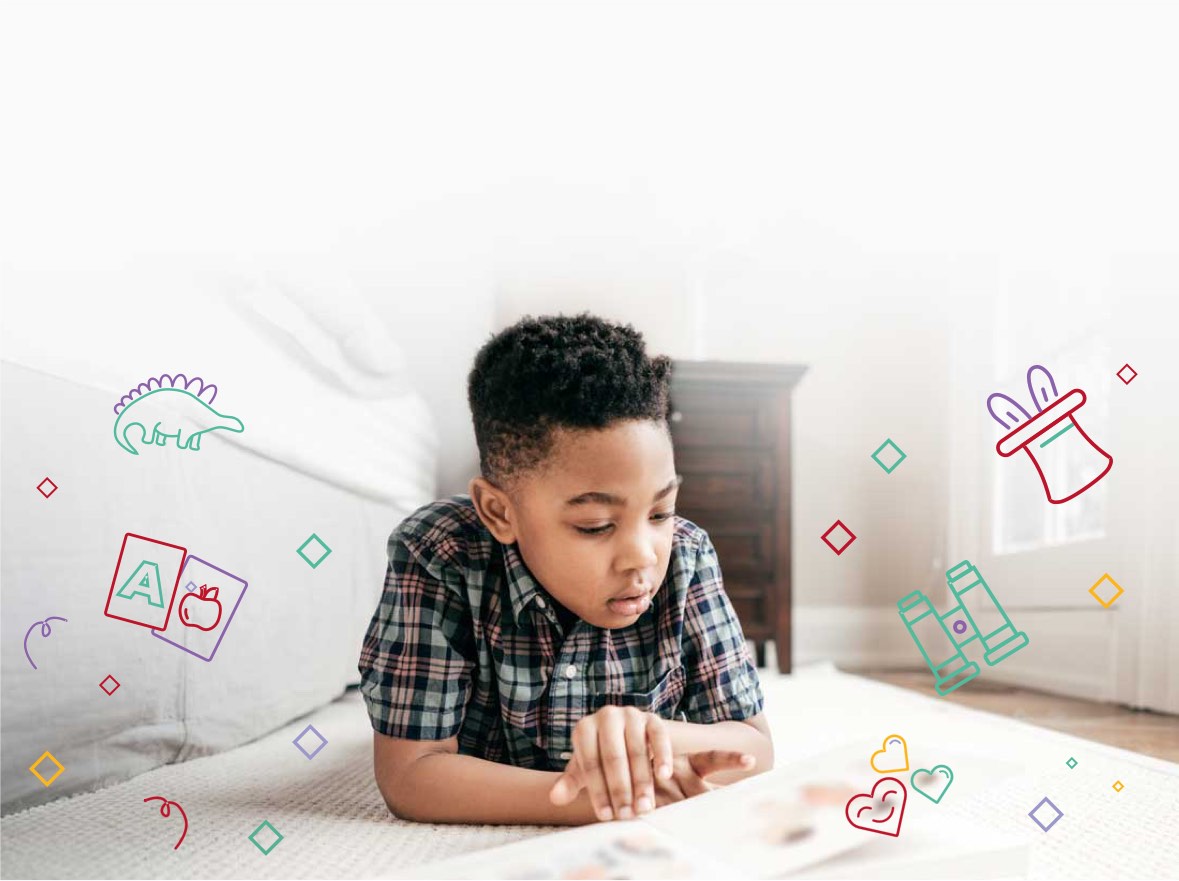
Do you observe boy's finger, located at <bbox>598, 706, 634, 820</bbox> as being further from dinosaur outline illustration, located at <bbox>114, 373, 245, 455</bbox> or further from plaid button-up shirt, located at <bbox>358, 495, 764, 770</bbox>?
dinosaur outline illustration, located at <bbox>114, 373, 245, 455</bbox>

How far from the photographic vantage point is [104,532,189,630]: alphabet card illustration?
499 millimetres

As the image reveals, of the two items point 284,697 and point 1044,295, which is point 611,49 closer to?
point 284,697

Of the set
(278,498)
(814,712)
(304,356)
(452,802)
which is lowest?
(814,712)

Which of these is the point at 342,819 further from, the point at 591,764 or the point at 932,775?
the point at 932,775

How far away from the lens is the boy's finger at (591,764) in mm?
395

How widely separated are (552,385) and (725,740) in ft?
0.71

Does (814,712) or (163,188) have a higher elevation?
(163,188)

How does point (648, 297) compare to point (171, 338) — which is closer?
point (171, 338)

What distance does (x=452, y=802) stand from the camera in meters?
0.50

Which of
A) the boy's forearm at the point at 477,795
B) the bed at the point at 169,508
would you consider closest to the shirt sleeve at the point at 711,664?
the boy's forearm at the point at 477,795

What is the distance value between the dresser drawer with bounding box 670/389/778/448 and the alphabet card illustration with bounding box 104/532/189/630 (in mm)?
955

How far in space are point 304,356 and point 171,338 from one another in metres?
0.26

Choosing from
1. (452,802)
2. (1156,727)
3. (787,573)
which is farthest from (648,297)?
(452,802)

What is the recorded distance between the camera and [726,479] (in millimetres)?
1454
